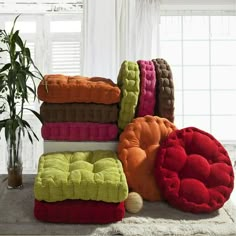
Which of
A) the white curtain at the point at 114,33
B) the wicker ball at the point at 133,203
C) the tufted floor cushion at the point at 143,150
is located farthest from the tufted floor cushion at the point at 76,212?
the white curtain at the point at 114,33

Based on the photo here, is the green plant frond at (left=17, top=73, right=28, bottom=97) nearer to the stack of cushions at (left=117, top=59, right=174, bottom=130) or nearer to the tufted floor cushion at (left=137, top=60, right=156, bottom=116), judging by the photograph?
the stack of cushions at (left=117, top=59, right=174, bottom=130)

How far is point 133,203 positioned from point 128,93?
591mm

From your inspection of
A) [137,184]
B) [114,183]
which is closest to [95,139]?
[137,184]

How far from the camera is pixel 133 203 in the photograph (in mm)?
1873

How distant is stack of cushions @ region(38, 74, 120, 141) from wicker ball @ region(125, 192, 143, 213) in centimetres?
43

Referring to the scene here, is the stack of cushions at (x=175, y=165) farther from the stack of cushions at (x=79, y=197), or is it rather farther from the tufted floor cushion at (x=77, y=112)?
the stack of cushions at (x=79, y=197)

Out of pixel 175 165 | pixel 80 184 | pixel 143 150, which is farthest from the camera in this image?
pixel 143 150

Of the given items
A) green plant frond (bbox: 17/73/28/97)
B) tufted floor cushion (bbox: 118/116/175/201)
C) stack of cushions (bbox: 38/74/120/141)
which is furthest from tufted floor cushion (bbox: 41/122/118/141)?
green plant frond (bbox: 17/73/28/97)

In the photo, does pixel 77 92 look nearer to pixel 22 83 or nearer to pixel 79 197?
pixel 22 83

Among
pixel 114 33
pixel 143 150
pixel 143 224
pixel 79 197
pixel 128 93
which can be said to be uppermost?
Answer: pixel 114 33

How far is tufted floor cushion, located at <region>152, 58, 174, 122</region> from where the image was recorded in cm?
218

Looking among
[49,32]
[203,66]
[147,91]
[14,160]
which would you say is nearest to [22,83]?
[14,160]

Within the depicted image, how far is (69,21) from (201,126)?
139cm

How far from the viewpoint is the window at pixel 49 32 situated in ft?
10.7
